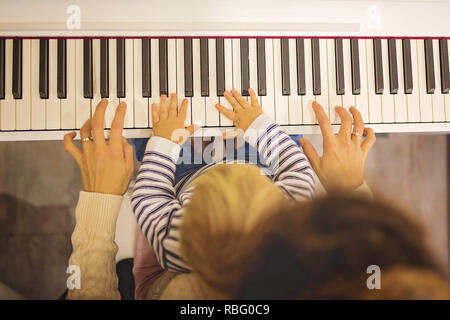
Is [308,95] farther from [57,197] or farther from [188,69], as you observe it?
[57,197]

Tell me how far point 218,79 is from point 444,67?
2.31ft

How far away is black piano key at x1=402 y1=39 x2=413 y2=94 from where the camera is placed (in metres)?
0.92

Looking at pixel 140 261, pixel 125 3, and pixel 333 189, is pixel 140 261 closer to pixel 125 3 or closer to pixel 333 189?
pixel 333 189

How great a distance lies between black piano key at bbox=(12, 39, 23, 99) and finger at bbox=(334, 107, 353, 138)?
942mm

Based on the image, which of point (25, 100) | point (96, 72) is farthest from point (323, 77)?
point (25, 100)

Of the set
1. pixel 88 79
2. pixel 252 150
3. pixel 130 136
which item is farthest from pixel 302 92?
pixel 88 79

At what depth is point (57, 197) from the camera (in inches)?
41.2

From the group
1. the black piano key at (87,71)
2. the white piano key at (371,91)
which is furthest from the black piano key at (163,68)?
the white piano key at (371,91)

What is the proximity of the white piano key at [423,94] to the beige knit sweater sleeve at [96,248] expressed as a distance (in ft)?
3.24

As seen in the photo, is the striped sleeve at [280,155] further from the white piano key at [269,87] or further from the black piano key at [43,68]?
the black piano key at [43,68]

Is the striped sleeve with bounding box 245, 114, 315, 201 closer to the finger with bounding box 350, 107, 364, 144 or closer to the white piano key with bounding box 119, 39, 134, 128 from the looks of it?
the finger with bounding box 350, 107, 364, 144

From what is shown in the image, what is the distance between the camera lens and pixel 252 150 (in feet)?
3.10

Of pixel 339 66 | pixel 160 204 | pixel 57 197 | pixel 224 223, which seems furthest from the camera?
pixel 57 197
